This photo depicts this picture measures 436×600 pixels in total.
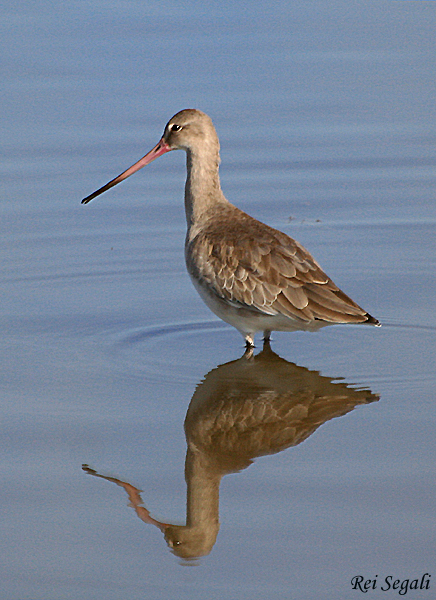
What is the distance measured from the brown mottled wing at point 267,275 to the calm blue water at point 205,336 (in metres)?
0.32

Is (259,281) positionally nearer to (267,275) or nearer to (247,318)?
(267,275)

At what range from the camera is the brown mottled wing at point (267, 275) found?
267 inches

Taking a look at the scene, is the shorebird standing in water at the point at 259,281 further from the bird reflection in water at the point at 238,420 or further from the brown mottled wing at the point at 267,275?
the bird reflection in water at the point at 238,420

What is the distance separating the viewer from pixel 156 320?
7340 millimetres

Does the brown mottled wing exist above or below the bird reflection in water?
above

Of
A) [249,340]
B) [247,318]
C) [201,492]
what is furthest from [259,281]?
[201,492]

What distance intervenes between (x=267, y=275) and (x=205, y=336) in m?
0.67

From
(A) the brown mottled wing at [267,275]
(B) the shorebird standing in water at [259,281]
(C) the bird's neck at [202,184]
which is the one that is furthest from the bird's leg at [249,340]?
(C) the bird's neck at [202,184]

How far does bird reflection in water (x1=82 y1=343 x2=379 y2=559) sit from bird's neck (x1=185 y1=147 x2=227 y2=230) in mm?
1134

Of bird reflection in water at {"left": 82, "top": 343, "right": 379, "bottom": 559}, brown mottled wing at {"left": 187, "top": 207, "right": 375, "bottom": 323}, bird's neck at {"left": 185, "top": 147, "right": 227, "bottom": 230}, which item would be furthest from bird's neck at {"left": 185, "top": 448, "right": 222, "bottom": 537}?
bird's neck at {"left": 185, "top": 147, "right": 227, "bottom": 230}

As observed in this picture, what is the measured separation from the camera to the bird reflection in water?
4770 mm

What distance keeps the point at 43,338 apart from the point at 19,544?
2.56m

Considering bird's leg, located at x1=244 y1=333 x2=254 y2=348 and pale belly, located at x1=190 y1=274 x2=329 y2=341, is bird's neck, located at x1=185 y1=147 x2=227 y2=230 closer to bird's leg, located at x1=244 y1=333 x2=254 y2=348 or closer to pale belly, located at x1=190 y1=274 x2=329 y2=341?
pale belly, located at x1=190 y1=274 x2=329 y2=341

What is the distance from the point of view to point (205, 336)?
288 inches
